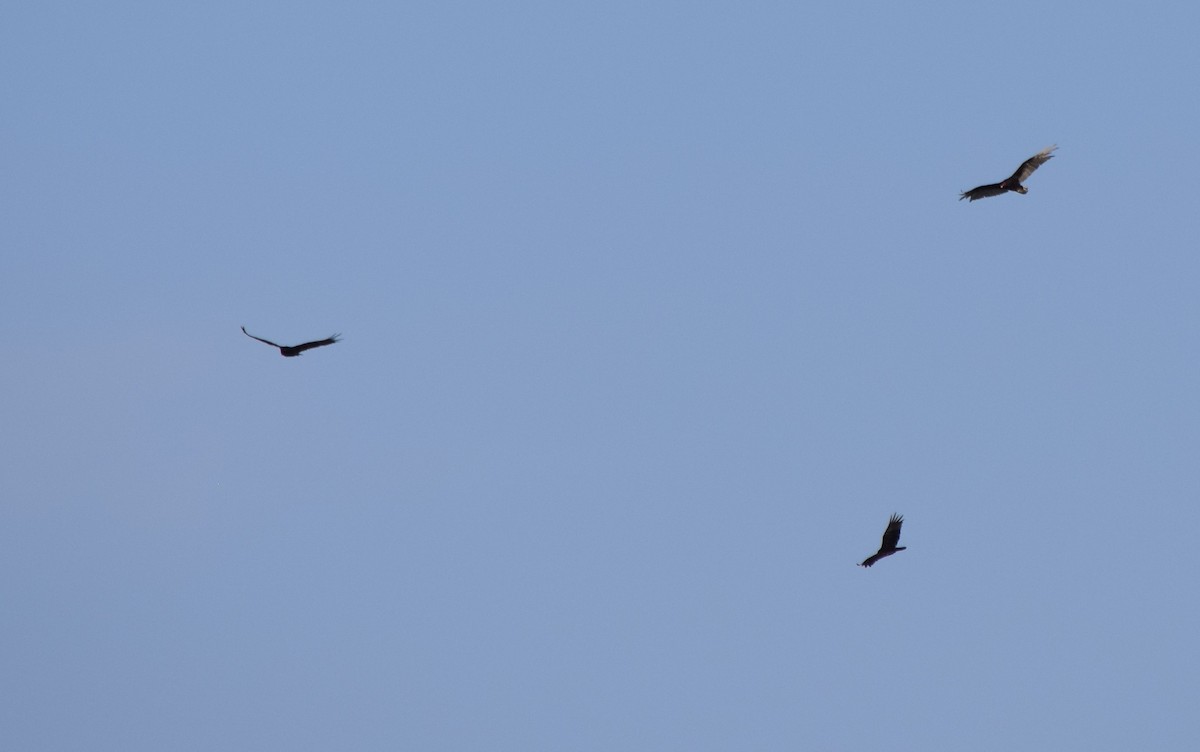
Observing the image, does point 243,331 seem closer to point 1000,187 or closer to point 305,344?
point 305,344

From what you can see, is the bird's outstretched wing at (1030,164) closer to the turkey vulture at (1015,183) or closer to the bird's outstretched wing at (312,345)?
the turkey vulture at (1015,183)

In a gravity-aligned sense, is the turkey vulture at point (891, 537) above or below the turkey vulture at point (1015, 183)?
below

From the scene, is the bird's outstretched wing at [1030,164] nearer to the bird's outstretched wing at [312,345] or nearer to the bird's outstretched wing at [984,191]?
the bird's outstretched wing at [984,191]

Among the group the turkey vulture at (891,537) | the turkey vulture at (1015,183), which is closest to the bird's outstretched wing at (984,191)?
the turkey vulture at (1015,183)

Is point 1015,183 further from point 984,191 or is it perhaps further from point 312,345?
point 312,345

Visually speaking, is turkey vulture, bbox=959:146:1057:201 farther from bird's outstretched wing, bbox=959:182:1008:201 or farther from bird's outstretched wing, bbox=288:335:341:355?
bird's outstretched wing, bbox=288:335:341:355

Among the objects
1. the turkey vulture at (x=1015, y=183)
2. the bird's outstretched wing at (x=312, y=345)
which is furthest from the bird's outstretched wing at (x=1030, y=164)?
the bird's outstretched wing at (x=312, y=345)

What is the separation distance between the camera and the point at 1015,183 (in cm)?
6569

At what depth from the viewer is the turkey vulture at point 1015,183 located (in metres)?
65.6

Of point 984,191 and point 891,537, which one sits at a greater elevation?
point 984,191

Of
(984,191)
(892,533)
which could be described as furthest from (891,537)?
(984,191)

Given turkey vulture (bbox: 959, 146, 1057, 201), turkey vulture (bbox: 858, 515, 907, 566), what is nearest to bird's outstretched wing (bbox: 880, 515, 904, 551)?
turkey vulture (bbox: 858, 515, 907, 566)

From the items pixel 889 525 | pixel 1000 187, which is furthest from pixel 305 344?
pixel 1000 187

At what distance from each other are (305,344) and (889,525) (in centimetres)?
1992
